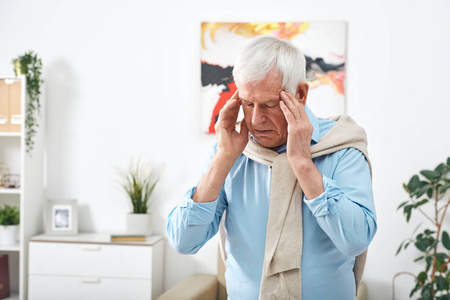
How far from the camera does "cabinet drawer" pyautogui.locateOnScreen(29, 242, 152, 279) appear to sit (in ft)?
10.8

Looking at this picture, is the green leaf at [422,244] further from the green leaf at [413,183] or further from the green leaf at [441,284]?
the green leaf at [413,183]

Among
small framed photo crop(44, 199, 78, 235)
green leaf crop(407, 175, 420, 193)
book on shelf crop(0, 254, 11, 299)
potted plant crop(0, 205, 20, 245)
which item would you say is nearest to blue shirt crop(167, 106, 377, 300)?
green leaf crop(407, 175, 420, 193)

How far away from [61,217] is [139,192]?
603mm

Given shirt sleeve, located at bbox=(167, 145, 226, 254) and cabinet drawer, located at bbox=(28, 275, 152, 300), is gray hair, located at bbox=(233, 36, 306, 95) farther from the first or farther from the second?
cabinet drawer, located at bbox=(28, 275, 152, 300)

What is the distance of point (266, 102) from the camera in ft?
4.38

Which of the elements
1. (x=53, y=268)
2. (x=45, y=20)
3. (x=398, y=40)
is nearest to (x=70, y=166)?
(x=53, y=268)

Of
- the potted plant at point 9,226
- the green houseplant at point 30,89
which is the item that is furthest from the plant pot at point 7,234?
the green houseplant at point 30,89

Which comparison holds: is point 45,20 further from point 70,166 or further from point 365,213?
point 365,213

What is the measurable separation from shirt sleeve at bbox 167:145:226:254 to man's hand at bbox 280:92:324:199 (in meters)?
0.25

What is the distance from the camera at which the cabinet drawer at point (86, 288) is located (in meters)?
3.29

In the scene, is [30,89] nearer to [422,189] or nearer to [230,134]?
[230,134]

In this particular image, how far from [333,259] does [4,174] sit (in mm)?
3056

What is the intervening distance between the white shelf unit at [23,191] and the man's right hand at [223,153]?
7.91 ft

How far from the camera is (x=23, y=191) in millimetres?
3457
